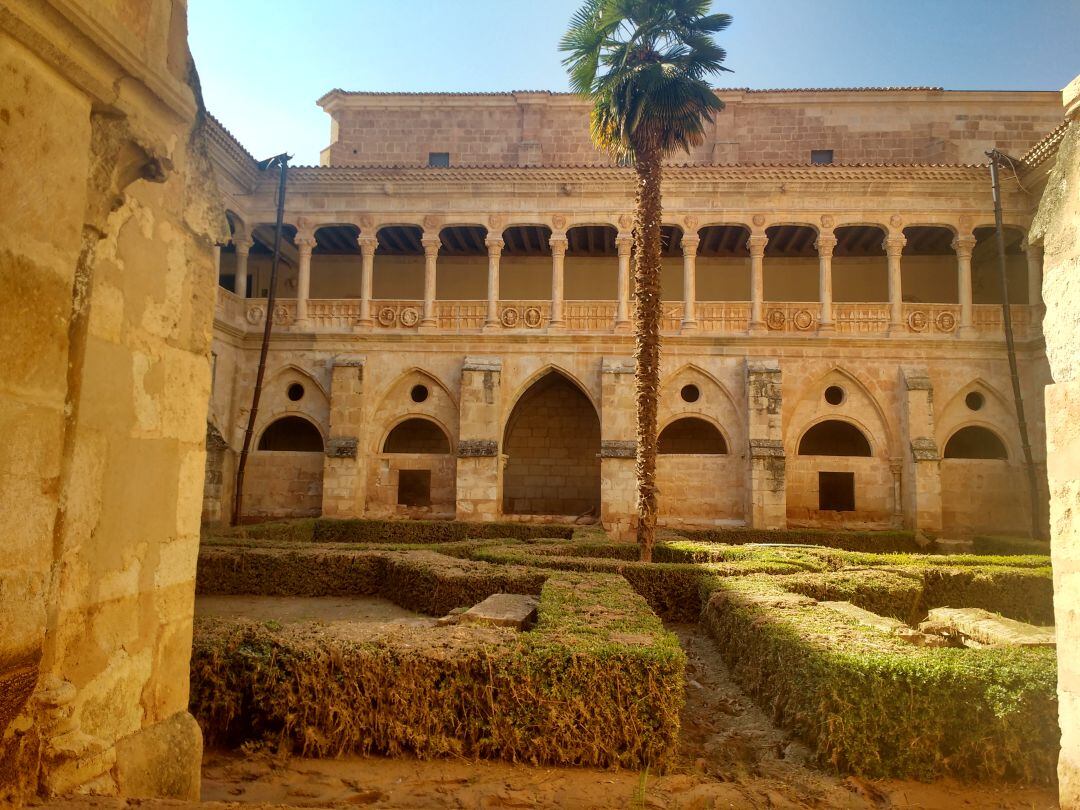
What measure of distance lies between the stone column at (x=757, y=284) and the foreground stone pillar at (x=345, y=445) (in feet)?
33.1

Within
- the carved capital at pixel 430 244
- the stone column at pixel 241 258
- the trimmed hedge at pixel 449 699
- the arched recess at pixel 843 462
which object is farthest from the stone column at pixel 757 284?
the trimmed hedge at pixel 449 699

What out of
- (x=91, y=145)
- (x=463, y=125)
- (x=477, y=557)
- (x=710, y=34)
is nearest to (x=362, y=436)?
(x=477, y=557)

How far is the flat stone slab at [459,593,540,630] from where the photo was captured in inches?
231

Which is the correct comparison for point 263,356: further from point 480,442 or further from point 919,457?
point 919,457

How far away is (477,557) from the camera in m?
10.6

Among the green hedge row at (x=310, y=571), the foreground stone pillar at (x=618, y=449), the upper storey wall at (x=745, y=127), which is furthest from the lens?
the upper storey wall at (x=745, y=127)

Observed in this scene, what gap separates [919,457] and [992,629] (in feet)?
39.1

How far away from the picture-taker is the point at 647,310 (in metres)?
12.3

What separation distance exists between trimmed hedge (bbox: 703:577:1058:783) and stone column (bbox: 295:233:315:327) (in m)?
16.6

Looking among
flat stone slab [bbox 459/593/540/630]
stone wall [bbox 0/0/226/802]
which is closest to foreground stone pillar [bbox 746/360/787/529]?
flat stone slab [bbox 459/593/540/630]

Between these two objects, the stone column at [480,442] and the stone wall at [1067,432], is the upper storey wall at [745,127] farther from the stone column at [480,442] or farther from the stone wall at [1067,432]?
the stone wall at [1067,432]

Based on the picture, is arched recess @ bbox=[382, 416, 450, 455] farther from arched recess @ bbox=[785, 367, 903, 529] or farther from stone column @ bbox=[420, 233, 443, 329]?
arched recess @ bbox=[785, 367, 903, 529]

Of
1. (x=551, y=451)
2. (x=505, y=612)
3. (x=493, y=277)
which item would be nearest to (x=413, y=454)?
(x=551, y=451)

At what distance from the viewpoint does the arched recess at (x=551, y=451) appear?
2181 cm
